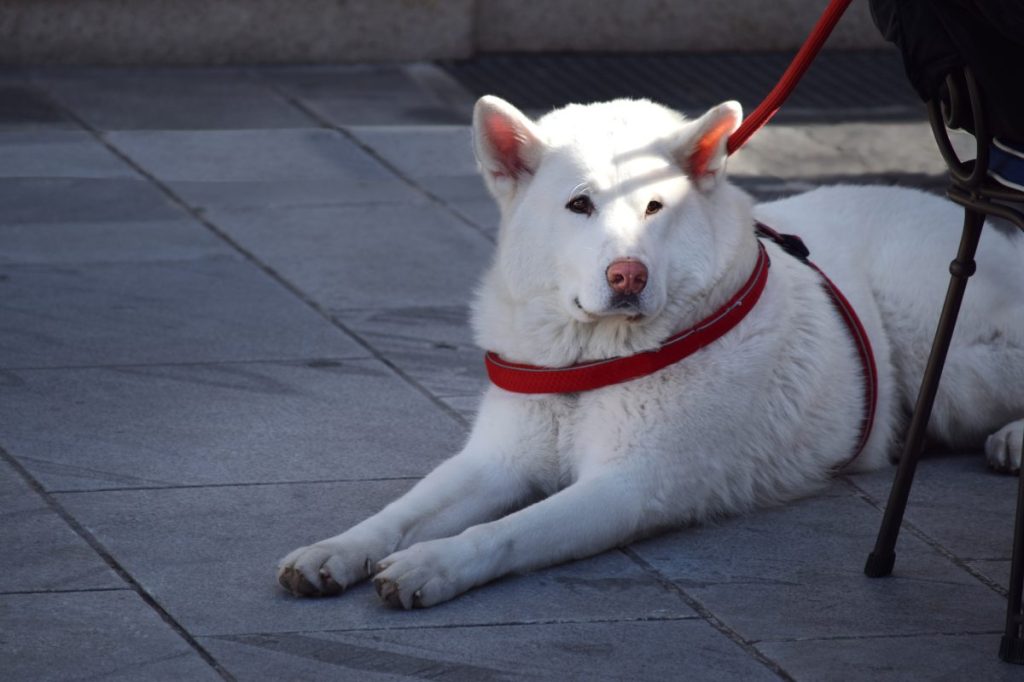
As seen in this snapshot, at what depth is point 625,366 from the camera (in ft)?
15.9

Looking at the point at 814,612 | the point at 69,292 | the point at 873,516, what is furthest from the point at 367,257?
the point at 814,612

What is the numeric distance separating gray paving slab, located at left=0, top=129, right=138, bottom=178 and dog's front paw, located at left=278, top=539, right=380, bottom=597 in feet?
15.7

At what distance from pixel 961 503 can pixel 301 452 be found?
209cm

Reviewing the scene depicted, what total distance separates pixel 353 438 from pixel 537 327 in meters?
0.95

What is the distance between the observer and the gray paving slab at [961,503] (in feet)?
15.8

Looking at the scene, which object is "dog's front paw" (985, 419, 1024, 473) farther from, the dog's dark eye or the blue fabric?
the dog's dark eye

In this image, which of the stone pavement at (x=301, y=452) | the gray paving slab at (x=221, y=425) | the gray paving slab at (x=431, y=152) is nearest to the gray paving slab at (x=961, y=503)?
the stone pavement at (x=301, y=452)

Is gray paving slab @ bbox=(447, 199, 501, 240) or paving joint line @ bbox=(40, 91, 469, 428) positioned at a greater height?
gray paving slab @ bbox=(447, 199, 501, 240)

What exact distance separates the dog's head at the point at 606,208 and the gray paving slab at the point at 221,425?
0.85 metres

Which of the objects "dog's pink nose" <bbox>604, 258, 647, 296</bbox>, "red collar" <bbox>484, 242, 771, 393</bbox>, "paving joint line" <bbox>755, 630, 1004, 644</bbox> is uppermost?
"dog's pink nose" <bbox>604, 258, 647, 296</bbox>

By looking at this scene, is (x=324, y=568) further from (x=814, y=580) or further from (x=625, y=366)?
(x=814, y=580)

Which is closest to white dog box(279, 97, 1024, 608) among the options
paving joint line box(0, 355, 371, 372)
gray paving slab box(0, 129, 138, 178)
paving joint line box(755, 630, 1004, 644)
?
paving joint line box(755, 630, 1004, 644)

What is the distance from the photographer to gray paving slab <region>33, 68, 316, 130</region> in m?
9.64

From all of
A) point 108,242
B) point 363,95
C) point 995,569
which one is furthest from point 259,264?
point 995,569
